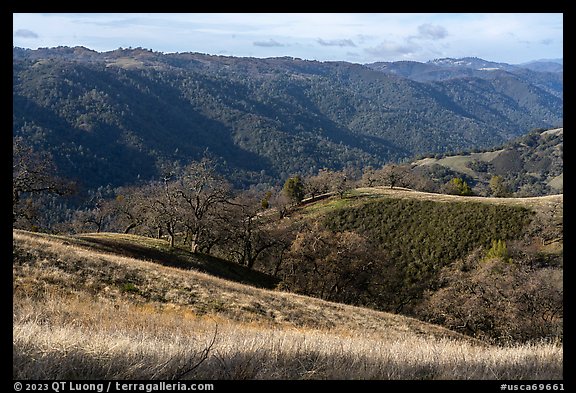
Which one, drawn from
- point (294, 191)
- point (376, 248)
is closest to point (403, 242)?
point (376, 248)

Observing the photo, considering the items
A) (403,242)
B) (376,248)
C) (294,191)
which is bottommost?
(403,242)

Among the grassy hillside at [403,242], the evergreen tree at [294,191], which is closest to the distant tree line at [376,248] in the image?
the grassy hillside at [403,242]

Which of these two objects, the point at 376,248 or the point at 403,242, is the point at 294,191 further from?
the point at 376,248

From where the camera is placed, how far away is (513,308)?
29922 millimetres

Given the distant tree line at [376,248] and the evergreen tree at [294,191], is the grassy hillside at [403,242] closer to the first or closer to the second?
the distant tree line at [376,248]

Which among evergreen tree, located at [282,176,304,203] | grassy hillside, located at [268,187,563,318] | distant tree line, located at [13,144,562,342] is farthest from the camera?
evergreen tree, located at [282,176,304,203]

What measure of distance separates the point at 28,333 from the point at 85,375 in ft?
5.26

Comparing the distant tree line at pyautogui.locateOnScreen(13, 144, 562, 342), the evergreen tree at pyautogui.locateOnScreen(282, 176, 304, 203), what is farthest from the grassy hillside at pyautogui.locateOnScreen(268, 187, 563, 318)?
the evergreen tree at pyautogui.locateOnScreen(282, 176, 304, 203)

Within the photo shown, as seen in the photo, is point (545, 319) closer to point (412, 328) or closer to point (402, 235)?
point (412, 328)

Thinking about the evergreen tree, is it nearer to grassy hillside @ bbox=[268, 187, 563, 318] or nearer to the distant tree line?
grassy hillside @ bbox=[268, 187, 563, 318]

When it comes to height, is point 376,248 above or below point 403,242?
above

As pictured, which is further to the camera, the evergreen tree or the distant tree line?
the evergreen tree

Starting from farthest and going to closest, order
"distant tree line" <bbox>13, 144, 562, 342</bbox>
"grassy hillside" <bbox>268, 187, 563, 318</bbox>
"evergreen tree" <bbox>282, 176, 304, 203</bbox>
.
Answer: "evergreen tree" <bbox>282, 176, 304, 203</bbox> → "grassy hillside" <bbox>268, 187, 563, 318</bbox> → "distant tree line" <bbox>13, 144, 562, 342</bbox>

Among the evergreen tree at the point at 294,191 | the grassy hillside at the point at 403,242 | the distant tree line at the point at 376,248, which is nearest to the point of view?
the distant tree line at the point at 376,248
